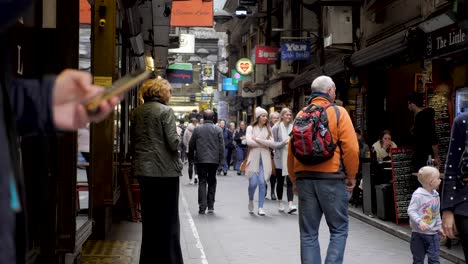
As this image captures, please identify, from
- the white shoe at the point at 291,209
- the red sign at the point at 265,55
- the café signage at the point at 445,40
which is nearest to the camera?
the café signage at the point at 445,40

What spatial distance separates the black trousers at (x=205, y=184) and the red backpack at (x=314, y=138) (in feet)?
23.7

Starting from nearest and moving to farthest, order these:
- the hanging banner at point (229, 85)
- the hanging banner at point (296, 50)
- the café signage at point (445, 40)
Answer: the café signage at point (445, 40) < the hanging banner at point (296, 50) < the hanging banner at point (229, 85)

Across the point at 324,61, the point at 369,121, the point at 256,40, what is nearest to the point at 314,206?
the point at 369,121

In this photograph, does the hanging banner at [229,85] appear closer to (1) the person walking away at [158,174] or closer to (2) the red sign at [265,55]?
(2) the red sign at [265,55]

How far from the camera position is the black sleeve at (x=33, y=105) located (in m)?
1.69

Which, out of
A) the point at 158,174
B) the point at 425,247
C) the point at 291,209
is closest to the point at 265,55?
the point at 291,209

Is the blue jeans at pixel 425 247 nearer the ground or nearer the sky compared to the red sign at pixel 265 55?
nearer the ground

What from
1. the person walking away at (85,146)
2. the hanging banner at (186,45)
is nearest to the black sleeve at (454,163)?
the person walking away at (85,146)

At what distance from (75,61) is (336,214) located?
2.64 meters

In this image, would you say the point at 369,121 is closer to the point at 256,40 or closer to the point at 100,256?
the point at 100,256

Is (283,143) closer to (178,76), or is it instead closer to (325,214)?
(325,214)

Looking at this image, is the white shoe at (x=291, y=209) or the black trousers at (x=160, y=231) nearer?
the black trousers at (x=160, y=231)

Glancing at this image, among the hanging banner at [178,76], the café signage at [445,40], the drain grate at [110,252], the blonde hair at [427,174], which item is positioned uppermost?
the hanging banner at [178,76]

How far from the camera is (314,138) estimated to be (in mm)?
6531
